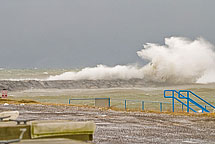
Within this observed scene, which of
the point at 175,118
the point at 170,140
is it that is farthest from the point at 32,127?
the point at 175,118

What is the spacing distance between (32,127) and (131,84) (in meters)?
88.9

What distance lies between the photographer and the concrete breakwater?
268ft

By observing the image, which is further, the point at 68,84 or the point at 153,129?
the point at 68,84

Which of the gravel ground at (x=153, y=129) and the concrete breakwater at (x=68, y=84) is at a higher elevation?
the concrete breakwater at (x=68, y=84)

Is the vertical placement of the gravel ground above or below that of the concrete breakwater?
below

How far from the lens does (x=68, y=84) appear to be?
295 ft

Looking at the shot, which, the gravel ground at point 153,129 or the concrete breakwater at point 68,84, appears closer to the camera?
the gravel ground at point 153,129

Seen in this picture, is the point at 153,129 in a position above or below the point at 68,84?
below

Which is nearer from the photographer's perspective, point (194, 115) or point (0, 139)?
point (0, 139)

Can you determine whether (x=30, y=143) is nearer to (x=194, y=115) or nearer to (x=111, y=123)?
(x=111, y=123)

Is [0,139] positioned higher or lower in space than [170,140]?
higher

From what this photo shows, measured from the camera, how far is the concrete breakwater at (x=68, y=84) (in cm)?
8158

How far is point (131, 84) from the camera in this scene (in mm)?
94750

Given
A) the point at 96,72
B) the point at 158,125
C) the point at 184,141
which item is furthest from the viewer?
the point at 96,72
